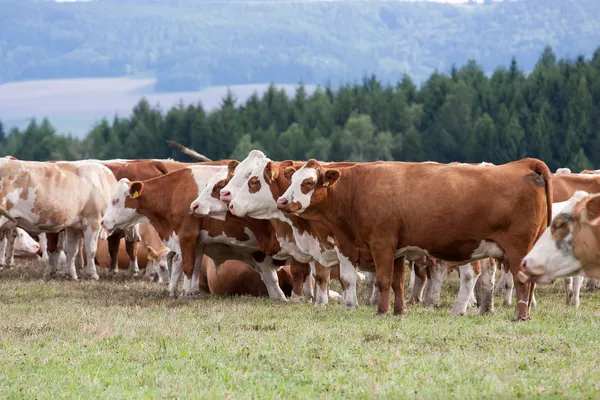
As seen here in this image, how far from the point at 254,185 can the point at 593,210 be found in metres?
6.58

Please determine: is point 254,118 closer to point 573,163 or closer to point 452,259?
point 573,163

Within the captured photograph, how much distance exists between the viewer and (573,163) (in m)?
63.6

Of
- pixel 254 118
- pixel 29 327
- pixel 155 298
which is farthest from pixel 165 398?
pixel 254 118

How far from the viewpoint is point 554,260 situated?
7965 millimetres

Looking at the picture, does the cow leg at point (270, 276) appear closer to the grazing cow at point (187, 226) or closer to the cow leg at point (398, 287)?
the grazing cow at point (187, 226)

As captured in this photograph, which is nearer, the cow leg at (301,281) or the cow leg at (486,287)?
the cow leg at (486,287)

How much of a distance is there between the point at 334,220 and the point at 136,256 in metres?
7.93

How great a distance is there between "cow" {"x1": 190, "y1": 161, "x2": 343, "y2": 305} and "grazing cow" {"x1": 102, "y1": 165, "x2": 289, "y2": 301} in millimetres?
273

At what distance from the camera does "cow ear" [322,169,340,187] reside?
39.5 feet

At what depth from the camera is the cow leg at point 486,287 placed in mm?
12203

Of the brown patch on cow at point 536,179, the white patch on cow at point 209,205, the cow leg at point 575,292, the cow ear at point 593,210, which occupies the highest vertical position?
the cow ear at point 593,210

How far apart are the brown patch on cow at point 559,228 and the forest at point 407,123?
2182 inches

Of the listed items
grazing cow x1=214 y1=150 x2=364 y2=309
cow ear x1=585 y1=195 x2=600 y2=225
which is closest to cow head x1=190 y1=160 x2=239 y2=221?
grazing cow x1=214 y1=150 x2=364 y2=309

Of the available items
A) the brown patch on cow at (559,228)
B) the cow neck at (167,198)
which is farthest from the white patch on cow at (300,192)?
the brown patch on cow at (559,228)
